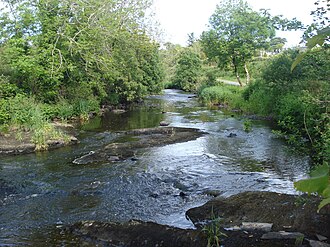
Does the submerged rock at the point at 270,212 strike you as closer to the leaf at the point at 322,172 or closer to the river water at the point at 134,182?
the river water at the point at 134,182

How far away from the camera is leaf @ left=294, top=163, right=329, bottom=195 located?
3.93 feet

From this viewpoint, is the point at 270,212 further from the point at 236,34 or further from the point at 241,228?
the point at 236,34

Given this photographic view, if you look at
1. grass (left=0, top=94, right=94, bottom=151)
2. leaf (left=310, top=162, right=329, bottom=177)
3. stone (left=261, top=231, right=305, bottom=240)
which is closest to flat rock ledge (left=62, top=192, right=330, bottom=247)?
stone (left=261, top=231, right=305, bottom=240)

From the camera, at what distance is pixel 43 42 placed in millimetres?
21562

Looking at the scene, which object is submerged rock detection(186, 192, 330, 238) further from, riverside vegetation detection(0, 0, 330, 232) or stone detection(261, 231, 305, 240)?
riverside vegetation detection(0, 0, 330, 232)

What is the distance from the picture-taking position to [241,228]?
19.6 ft

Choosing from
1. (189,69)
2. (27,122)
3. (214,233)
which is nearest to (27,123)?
(27,122)

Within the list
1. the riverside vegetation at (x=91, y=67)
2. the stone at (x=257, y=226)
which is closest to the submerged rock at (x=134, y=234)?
the stone at (x=257, y=226)

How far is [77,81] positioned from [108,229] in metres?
20.1

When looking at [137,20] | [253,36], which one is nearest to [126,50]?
[137,20]

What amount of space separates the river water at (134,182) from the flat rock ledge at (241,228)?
1.71 feet

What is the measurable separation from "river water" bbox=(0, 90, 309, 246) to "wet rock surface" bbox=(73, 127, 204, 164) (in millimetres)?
453

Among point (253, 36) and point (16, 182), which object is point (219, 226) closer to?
point (16, 182)

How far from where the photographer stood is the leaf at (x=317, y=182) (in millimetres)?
1197
